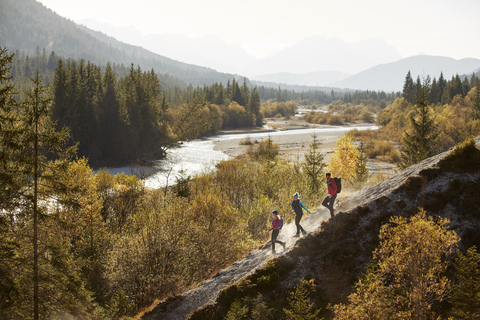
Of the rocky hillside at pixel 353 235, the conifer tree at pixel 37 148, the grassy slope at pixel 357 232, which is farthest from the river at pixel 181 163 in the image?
the grassy slope at pixel 357 232

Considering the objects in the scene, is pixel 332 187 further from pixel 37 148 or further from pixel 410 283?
pixel 37 148

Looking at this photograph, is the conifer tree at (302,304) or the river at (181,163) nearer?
the conifer tree at (302,304)

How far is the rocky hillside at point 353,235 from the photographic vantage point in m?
13.5

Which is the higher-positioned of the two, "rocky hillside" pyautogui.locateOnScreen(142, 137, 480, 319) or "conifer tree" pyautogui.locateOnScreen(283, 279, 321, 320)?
"rocky hillside" pyautogui.locateOnScreen(142, 137, 480, 319)

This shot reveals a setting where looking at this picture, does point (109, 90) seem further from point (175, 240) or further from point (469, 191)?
point (469, 191)

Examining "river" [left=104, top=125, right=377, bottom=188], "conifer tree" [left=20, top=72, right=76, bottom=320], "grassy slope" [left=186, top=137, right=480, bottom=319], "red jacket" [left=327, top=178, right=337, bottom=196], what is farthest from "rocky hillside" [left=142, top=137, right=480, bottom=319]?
"river" [left=104, top=125, right=377, bottom=188]

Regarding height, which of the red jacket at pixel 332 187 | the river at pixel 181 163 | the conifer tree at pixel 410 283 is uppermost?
the red jacket at pixel 332 187

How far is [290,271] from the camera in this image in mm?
14195

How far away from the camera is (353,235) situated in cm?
1435

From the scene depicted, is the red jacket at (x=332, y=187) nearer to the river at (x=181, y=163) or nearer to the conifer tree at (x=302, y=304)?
the conifer tree at (x=302, y=304)

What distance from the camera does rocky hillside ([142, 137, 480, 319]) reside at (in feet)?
44.1

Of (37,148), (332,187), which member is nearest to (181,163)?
(37,148)

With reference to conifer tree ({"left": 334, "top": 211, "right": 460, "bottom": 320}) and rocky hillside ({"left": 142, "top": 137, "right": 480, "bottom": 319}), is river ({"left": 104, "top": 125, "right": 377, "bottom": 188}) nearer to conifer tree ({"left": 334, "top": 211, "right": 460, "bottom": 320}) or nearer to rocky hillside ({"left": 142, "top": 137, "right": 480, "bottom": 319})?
rocky hillside ({"left": 142, "top": 137, "right": 480, "bottom": 319})

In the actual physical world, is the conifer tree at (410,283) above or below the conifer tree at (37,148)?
below
